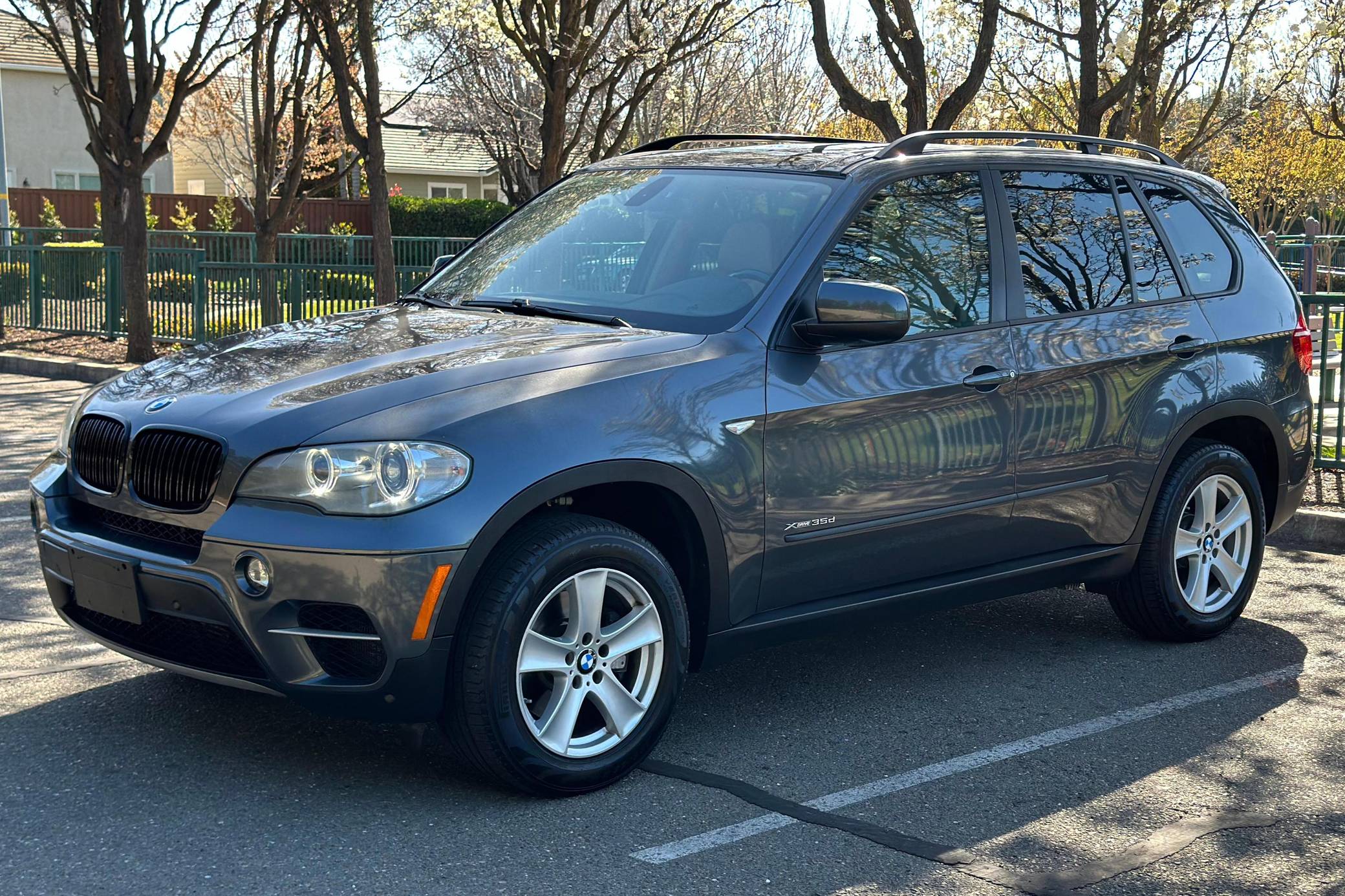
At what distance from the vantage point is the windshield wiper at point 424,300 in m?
5.42

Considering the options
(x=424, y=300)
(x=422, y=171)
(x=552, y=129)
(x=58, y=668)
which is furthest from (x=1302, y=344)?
(x=422, y=171)

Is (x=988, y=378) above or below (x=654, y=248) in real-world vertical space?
below

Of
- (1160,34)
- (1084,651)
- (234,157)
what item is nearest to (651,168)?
(1084,651)

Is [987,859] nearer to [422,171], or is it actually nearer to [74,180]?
[74,180]

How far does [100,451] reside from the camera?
4.41 metres

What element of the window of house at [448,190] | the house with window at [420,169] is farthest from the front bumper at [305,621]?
the window of house at [448,190]

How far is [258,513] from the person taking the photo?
153 inches

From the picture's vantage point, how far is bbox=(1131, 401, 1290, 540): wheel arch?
18.9ft

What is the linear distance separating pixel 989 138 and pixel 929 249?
2.88 ft

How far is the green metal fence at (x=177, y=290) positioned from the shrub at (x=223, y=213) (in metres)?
19.4

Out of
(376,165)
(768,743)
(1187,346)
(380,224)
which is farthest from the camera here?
(380,224)

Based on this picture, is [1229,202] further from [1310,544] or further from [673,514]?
[673,514]

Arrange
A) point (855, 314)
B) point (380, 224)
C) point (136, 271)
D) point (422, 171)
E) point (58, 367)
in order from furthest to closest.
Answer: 1. point (422, 171)
2. point (136, 271)
3. point (58, 367)
4. point (380, 224)
5. point (855, 314)

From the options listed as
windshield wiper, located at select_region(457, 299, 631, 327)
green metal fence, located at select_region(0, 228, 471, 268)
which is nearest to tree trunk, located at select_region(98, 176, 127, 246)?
green metal fence, located at select_region(0, 228, 471, 268)
